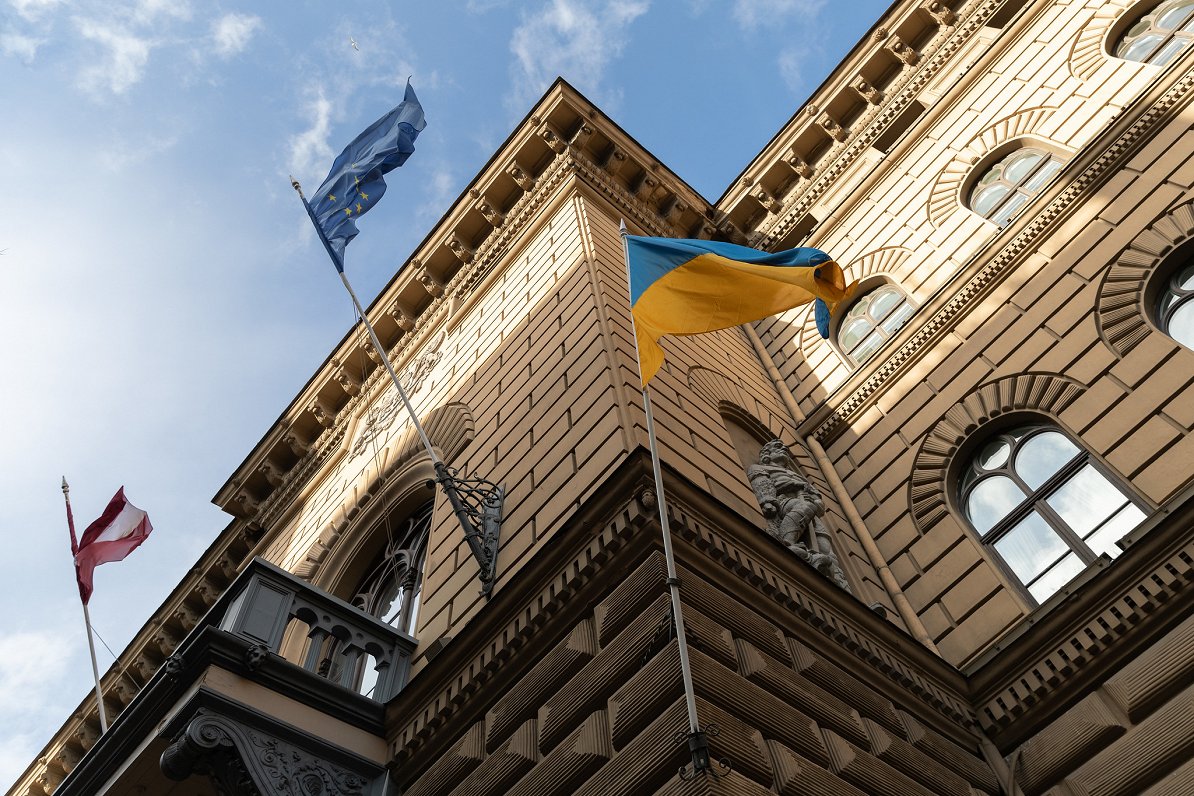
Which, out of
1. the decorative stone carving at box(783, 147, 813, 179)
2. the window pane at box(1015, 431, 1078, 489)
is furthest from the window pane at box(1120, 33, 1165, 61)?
the window pane at box(1015, 431, 1078, 489)

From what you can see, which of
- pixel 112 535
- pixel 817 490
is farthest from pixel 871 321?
pixel 112 535

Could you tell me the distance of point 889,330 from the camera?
15508 millimetres

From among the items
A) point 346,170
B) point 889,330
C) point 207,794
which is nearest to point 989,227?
point 889,330

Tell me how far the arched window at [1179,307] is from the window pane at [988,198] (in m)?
4.18

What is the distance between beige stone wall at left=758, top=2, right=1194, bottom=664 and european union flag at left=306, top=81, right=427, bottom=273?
6.62m

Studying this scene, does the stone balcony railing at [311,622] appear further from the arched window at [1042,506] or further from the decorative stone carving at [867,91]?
the decorative stone carving at [867,91]

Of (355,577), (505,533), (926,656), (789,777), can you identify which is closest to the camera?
(789,777)

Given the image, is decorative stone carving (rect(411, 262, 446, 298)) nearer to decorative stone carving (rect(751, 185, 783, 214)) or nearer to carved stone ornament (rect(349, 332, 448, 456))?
carved stone ornament (rect(349, 332, 448, 456))

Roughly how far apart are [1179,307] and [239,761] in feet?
32.3

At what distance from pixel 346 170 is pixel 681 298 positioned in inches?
330

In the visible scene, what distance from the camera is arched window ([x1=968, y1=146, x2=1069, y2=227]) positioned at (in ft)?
48.5

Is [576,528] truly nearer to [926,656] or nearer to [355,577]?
[926,656]

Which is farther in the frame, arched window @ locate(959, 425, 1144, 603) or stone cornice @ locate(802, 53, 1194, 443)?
stone cornice @ locate(802, 53, 1194, 443)

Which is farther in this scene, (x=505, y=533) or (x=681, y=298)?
(x=505, y=533)
